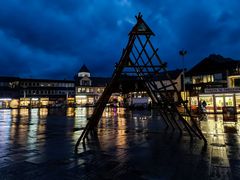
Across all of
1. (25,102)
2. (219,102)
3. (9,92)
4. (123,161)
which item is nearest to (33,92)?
(25,102)

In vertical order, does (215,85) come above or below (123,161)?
above

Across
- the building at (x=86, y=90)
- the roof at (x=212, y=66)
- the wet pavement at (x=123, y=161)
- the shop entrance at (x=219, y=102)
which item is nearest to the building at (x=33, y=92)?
the building at (x=86, y=90)

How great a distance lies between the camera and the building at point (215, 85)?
28.7 metres

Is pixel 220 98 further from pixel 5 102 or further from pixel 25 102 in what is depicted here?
pixel 5 102

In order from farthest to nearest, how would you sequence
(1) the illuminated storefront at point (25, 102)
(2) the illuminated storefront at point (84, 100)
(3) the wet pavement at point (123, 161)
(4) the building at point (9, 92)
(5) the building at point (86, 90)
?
(2) the illuminated storefront at point (84, 100)
(5) the building at point (86, 90)
(1) the illuminated storefront at point (25, 102)
(4) the building at point (9, 92)
(3) the wet pavement at point (123, 161)

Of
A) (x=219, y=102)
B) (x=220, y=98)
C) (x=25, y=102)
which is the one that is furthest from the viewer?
(x=25, y=102)

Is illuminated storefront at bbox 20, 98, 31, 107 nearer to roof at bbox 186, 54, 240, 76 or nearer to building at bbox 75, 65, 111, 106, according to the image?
building at bbox 75, 65, 111, 106

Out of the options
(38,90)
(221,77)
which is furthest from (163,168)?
(38,90)

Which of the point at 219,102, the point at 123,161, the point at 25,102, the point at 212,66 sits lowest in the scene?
the point at 123,161

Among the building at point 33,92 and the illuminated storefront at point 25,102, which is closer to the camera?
the building at point 33,92

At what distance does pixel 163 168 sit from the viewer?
5332 millimetres

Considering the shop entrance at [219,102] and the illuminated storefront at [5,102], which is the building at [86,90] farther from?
the shop entrance at [219,102]

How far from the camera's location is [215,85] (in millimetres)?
50250

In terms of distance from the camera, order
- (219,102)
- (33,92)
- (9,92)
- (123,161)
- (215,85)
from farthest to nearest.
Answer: (33,92), (9,92), (215,85), (219,102), (123,161)
